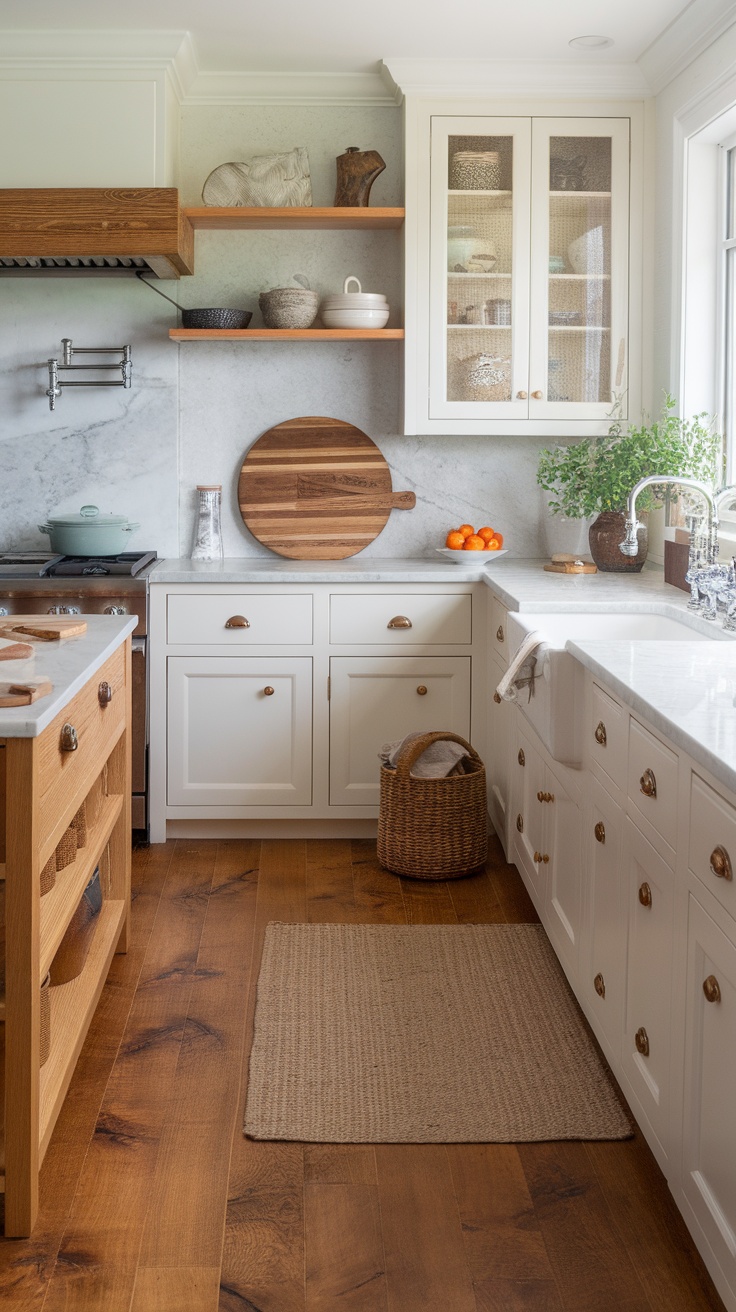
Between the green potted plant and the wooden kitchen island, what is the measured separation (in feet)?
5.68

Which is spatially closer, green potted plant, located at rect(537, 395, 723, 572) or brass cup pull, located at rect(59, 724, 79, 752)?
brass cup pull, located at rect(59, 724, 79, 752)

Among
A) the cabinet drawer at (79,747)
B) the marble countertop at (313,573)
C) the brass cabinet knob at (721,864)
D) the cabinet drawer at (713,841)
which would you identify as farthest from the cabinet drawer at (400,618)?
the brass cabinet knob at (721,864)

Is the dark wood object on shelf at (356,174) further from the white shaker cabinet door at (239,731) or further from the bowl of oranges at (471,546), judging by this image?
the white shaker cabinet door at (239,731)

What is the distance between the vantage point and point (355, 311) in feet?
13.0

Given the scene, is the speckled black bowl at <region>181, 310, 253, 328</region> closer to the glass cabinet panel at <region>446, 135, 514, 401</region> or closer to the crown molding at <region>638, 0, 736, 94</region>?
the glass cabinet panel at <region>446, 135, 514, 401</region>

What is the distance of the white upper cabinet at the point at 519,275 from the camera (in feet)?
12.8

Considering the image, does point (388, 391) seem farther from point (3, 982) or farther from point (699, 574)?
point (3, 982)

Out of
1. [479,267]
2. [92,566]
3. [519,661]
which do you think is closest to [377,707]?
[92,566]

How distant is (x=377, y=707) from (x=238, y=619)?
0.53 metres

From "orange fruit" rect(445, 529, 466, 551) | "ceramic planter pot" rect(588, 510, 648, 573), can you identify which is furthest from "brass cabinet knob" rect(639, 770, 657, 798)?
"orange fruit" rect(445, 529, 466, 551)

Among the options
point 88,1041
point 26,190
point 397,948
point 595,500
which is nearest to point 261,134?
point 26,190

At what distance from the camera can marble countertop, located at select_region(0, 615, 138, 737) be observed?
1763 mm

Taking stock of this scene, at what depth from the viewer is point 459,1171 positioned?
210 cm

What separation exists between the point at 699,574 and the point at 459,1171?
5.05ft
